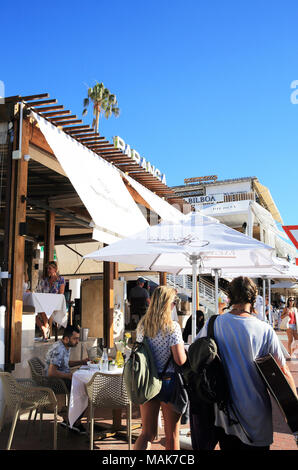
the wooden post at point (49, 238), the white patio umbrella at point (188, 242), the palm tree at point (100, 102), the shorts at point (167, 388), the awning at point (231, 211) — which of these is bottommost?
the shorts at point (167, 388)

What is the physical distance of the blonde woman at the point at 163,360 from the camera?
371cm

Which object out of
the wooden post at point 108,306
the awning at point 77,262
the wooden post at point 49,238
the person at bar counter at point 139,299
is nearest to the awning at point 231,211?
the awning at point 77,262

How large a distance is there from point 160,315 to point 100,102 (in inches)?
1312

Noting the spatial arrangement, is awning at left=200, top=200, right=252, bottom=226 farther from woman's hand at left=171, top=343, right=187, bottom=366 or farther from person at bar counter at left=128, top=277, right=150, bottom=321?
woman's hand at left=171, top=343, right=187, bottom=366

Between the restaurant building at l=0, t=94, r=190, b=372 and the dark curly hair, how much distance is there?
351 centimetres

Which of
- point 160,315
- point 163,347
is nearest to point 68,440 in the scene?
point 163,347

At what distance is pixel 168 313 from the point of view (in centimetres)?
383

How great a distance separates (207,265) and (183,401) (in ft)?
12.3

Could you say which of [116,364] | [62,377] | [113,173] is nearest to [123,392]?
[116,364]

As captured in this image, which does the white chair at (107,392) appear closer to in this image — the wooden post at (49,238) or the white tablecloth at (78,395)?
the white tablecloth at (78,395)

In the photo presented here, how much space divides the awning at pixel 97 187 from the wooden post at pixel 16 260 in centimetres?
56

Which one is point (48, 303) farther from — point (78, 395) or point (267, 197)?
point (267, 197)

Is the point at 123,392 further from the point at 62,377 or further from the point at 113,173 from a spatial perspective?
the point at 113,173

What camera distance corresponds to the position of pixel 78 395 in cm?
511
